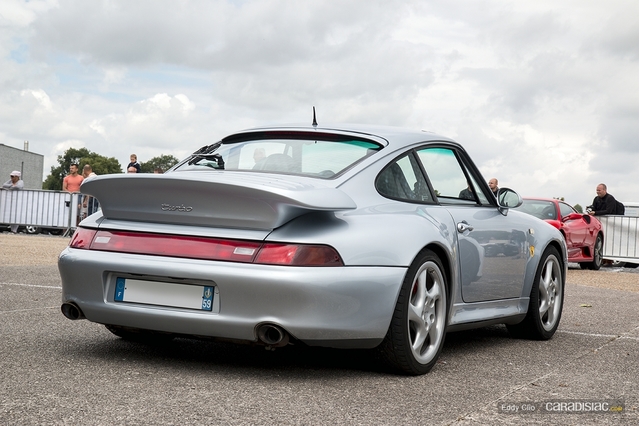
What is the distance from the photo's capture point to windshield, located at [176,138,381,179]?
5.01 metres

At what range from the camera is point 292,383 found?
452 cm

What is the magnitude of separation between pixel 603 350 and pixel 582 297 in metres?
4.96

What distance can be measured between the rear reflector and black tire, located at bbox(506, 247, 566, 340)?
2.65 m

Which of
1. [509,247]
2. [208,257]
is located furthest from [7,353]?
[509,247]

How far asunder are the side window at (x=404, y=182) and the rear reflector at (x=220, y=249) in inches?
29.1

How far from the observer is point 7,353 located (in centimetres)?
500

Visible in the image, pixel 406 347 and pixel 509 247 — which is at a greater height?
pixel 509 247

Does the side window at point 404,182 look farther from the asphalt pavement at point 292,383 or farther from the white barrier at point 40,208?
the white barrier at point 40,208

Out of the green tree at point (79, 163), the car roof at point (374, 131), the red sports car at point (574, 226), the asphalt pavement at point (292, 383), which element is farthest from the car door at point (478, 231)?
the green tree at point (79, 163)

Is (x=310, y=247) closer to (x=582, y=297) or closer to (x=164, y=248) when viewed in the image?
(x=164, y=248)

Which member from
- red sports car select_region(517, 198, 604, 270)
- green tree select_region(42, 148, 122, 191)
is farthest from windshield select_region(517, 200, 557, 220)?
green tree select_region(42, 148, 122, 191)

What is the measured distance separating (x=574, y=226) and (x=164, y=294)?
609 inches

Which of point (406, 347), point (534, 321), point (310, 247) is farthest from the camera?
point (534, 321)

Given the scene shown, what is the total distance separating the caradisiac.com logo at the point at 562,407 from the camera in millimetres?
4102
